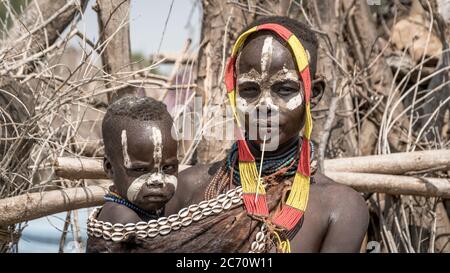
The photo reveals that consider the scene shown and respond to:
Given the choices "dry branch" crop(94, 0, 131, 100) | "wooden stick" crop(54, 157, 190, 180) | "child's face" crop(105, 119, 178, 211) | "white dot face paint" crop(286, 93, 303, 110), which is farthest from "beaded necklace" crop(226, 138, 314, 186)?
"dry branch" crop(94, 0, 131, 100)

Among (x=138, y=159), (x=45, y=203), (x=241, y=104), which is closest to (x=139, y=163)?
(x=138, y=159)

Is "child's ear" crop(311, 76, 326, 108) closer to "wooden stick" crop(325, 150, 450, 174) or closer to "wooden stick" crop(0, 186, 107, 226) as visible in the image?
"wooden stick" crop(325, 150, 450, 174)

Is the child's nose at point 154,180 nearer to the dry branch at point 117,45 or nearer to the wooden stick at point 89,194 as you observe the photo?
the wooden stick at point 89,194

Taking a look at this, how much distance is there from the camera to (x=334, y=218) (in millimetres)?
3020

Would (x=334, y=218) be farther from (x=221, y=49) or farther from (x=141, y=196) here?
(x=221, y=49)

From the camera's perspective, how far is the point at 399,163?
4.12m

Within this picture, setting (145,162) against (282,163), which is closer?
(145,162)

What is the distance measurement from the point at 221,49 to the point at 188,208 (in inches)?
71.6

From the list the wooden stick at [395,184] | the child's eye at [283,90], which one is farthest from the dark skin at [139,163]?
the wooden stick at [395,184]

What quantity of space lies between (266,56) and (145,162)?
582 mm

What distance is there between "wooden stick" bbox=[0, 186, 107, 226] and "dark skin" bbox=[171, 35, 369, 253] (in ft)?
3.30

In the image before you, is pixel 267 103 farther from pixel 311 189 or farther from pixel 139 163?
pixel 139 163

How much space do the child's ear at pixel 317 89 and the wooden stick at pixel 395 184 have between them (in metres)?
0.82

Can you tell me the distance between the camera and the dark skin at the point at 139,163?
109 inches
